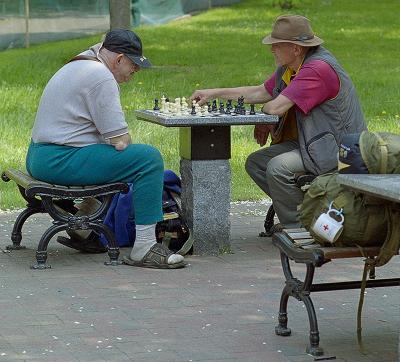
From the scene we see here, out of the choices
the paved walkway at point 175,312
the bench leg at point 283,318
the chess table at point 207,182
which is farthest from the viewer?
the chess table at point 207,182

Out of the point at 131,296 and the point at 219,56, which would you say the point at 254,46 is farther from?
the point at 131,296

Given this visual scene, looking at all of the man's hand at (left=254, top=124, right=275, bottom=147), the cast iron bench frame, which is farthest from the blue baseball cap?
the cast iron bench frame

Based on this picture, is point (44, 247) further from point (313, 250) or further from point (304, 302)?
point (313, 250)

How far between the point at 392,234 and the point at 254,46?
16.9 metres

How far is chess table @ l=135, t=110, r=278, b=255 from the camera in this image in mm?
7773

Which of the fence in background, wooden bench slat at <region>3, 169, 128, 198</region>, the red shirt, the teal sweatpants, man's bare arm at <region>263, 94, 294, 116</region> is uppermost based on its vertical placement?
the red shirt

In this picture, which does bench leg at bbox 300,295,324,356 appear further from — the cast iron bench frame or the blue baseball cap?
the blue baseball cap

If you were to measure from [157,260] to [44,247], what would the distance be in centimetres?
70

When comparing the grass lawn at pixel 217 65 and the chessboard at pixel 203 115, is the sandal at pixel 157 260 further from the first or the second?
the grass lawn at pixel 217 65

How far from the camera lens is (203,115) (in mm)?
7707

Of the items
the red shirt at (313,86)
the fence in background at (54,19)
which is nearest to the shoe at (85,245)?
the red shirt at (313,86)

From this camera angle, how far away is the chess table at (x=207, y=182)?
306 inches

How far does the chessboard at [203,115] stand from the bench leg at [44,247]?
925mm

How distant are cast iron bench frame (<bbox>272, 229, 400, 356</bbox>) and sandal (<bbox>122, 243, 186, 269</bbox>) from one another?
1546 mm
